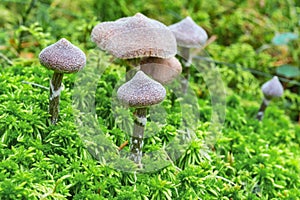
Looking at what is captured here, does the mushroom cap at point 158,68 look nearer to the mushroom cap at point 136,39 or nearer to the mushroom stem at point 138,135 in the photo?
the mushroom cap at point 136,39

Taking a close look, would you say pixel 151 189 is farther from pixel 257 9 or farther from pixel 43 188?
pixel 257 9

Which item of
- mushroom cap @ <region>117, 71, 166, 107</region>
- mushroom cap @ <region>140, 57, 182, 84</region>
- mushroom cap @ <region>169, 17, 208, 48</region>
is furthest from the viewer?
mushroom cap @ <region>169, 17, 208, 48</region>

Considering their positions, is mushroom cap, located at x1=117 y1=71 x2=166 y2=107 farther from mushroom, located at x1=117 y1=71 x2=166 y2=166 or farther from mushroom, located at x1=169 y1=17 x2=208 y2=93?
mushroom, located at x1=169 y1=17 x2=208 y2=93

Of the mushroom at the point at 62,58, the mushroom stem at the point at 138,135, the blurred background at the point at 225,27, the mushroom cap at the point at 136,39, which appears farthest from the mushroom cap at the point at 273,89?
the mushroom at the point at 62,58

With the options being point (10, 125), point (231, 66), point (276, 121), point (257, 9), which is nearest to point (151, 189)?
point (10, 125)

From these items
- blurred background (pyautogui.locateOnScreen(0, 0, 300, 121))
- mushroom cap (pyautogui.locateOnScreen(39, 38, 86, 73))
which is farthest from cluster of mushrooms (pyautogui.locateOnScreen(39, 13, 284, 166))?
blurred background (pyautogui.locateOnScreen(0, 0, 300, 121))

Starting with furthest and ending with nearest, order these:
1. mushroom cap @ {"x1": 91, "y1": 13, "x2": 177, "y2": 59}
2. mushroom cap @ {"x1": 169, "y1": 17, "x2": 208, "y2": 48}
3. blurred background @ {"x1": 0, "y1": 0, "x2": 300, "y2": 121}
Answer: blurred background @ {"x1": 0, "y1": 0, "x2": 300, "y2": 121}, mushroom cap @ {"x1": 169, "y1": 17, "x2": 208, "y2": 48}, mushroom cap @ {"x1": 91, "y1": 13, "x2": 177, "y2": 59}
